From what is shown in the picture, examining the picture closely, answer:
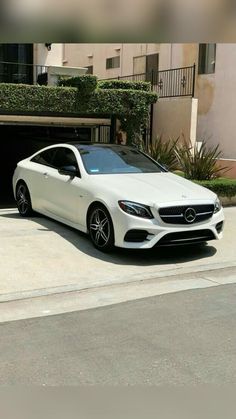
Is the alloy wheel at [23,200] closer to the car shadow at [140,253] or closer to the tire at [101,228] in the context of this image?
the car shadow at [140,253]

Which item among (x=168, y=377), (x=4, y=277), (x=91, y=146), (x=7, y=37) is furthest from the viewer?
(x=91, y=146)

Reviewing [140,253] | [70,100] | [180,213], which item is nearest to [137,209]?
[180,213]

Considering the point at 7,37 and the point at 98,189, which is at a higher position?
the point at 7,37

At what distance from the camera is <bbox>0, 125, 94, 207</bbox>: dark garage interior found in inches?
640

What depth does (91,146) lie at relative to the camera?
909 cm

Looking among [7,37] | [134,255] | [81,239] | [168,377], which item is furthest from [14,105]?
[7,37]

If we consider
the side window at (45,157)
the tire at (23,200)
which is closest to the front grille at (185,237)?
the side window at (45,157)

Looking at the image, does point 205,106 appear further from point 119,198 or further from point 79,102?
point 119,198

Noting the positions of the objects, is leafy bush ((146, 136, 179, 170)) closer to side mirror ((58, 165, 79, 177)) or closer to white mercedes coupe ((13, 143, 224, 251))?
white mercedes coupe ((13, 143, 224, 251))

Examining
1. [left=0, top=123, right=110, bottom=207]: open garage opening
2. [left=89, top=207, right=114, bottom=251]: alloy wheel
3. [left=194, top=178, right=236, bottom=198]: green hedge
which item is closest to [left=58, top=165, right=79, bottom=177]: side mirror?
[left=89, top=207, right=114, bottom=251]: alloy wheel

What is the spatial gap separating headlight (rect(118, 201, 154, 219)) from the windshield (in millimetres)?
1316

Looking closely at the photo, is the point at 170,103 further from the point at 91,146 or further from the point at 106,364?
the point at 106,364

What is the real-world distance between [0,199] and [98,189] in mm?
9281

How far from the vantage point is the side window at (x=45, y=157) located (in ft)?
30.9
